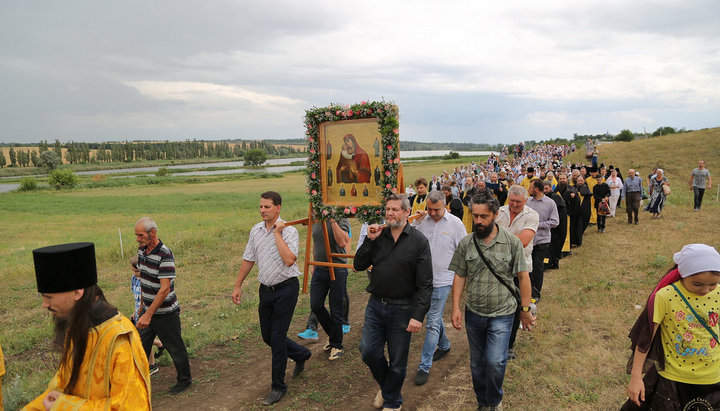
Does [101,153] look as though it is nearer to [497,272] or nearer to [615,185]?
[615,185]

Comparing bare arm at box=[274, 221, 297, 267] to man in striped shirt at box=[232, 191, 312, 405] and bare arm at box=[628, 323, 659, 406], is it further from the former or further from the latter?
bare arm at box=[628, 323, 659, 406]

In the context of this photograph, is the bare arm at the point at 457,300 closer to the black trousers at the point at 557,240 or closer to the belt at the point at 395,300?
the belt at the point at 395,300

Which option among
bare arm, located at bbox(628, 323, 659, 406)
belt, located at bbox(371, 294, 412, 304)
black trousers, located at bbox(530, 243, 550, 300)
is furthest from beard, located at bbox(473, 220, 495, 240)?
black trousers, located at bbox(530, 243, 550, 300)

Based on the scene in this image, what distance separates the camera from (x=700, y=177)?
16.9m

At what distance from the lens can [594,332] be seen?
22.4 ft

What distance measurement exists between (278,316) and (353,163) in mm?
2424

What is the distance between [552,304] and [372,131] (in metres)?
4.81

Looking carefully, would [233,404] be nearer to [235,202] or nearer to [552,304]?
[552,304]

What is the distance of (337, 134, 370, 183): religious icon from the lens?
21.0 feet

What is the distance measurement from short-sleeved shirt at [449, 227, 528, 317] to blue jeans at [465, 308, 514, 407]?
10 centimetres

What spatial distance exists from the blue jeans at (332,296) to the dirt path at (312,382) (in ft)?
1.19

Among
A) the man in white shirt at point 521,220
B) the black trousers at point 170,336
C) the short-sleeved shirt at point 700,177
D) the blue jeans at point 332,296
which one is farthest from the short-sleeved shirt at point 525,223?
the short-sleeved shirt at point 700,177

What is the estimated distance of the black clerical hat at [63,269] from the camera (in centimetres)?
260

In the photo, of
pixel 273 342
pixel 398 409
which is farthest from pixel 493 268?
pixel 273 342
